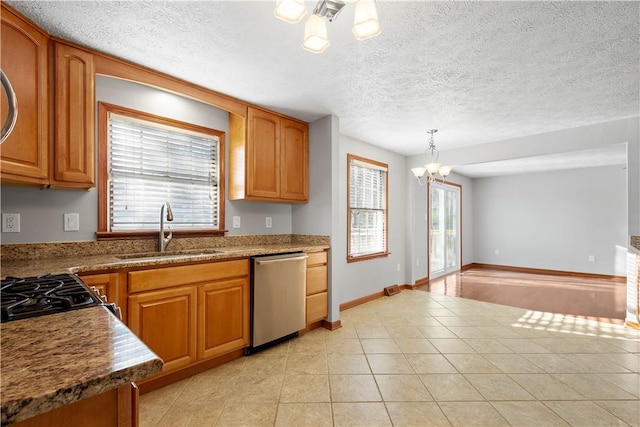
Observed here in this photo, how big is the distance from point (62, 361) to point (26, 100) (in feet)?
6.14

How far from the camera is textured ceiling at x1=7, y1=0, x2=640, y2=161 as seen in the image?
1680 mm

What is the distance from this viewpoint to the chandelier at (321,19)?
132cm

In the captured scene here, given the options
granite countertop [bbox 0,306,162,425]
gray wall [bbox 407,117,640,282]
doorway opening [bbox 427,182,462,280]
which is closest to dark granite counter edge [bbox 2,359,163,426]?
granite countertop [bbox 0,306,162,425]

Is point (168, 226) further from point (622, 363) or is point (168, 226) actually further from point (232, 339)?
point (622, 363)

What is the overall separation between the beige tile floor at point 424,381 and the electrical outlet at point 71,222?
1.32 m

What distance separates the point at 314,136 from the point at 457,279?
14.6ft

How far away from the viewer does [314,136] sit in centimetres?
349

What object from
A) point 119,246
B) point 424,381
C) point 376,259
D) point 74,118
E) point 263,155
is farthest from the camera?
point 376,259

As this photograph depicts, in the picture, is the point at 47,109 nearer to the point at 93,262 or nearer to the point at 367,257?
the point at 93,262

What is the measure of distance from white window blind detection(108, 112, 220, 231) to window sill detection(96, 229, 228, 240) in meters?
0.06

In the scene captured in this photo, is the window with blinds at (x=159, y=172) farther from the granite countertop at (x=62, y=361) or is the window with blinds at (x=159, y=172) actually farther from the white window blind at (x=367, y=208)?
the white window blind at (x=367, y=208)

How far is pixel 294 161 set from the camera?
338cm

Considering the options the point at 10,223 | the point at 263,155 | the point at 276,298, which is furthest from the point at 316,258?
the point at 10,223

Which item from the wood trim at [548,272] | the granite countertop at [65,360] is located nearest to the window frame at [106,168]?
the granite countertop at [65,360]
